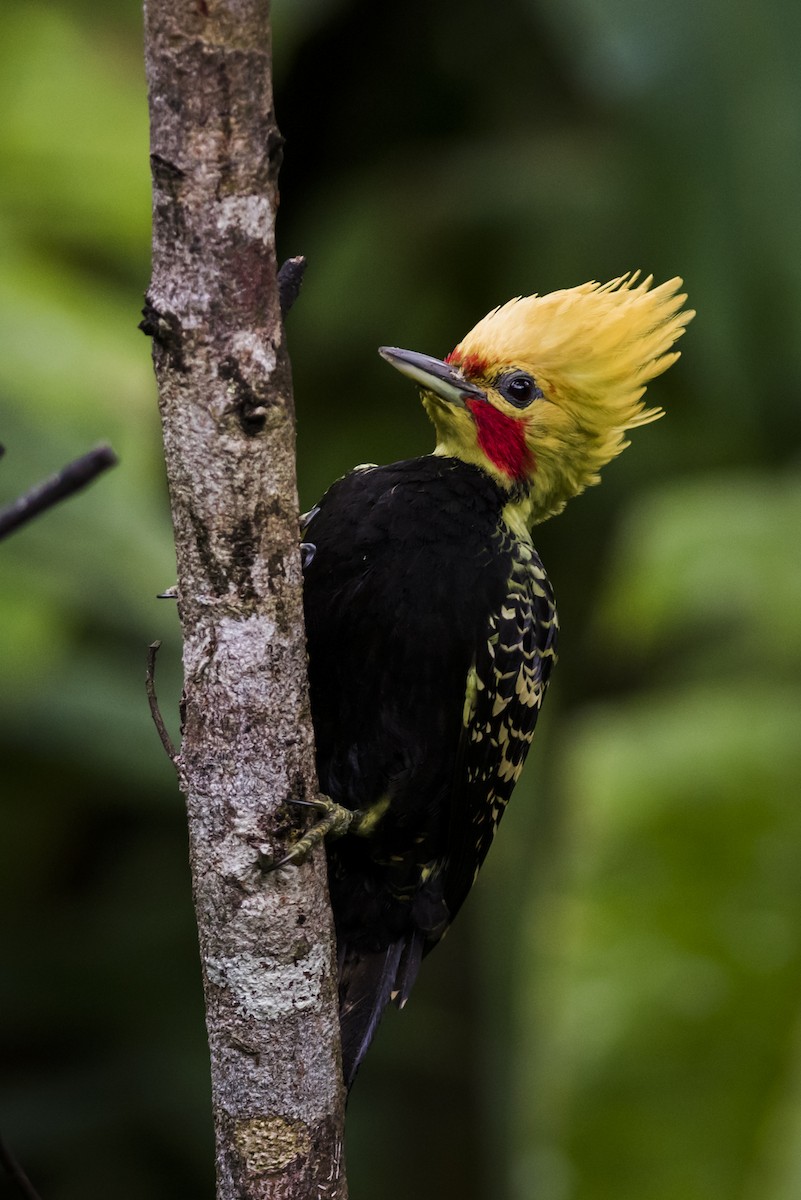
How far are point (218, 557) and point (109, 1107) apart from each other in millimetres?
3261

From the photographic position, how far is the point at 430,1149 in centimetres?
538

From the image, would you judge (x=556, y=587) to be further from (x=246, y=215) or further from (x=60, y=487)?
(x=60, y=487)

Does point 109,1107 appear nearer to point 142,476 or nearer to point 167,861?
point 167,861

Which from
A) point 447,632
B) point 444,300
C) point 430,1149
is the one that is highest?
point 444,300

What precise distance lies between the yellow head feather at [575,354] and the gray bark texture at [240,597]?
107 centimetres

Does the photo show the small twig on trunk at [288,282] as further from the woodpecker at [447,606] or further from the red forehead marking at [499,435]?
the red forehead marking at [499,435]

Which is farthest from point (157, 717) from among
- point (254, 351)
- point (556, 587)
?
point (556, 587)

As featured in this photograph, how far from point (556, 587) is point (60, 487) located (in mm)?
4733

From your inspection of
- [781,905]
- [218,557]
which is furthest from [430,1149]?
[218,557]

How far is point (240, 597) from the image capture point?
83.5 inches

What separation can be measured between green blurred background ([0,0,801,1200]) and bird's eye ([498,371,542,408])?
3.49 feet

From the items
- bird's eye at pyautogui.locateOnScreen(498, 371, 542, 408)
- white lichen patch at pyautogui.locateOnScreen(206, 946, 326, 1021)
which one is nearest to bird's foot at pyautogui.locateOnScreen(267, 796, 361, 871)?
white lichen patch at pyautogui.locateOnScreen(206, 946, 326, 1021)

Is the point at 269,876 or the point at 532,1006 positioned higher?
the point at 269,876

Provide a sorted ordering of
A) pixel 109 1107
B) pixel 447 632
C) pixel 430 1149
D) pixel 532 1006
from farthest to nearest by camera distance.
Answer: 1. pixel 430 1149
2. pixel 109 1107
3. pixel 532 1006
4. pixel 447 632
